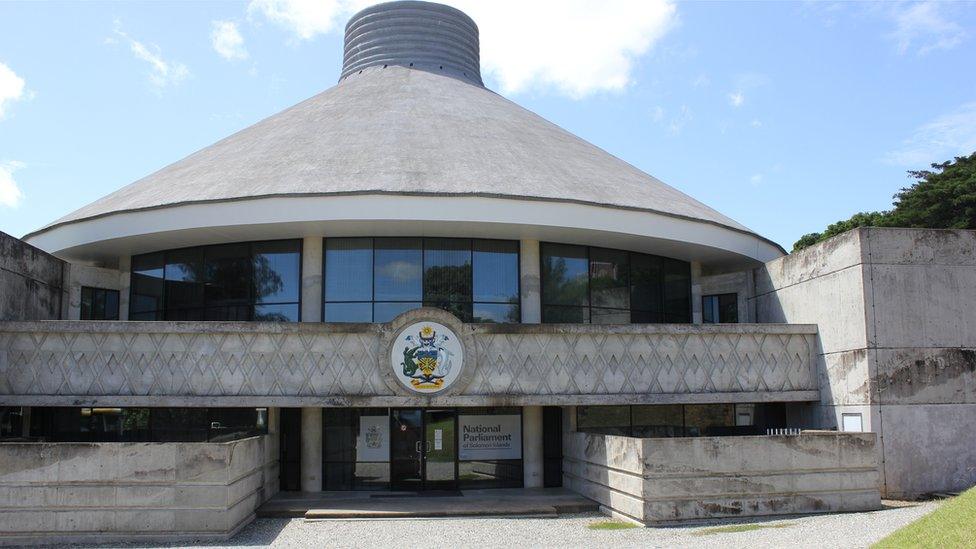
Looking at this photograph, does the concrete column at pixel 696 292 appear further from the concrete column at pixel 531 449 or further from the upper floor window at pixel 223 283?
the upper floor window at pixel 223 283

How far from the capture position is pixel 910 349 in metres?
21.2

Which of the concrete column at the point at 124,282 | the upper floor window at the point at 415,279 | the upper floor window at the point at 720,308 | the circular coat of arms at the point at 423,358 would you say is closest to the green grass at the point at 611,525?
the circular coat of arms at the point at 423,358

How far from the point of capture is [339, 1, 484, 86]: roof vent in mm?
37219

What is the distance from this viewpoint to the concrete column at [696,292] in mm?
27906

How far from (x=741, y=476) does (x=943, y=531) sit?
5.91 meters

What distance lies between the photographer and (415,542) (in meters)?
16.7

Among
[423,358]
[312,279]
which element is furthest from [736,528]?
[312,279]

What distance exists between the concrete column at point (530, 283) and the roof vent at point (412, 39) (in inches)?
A: 568

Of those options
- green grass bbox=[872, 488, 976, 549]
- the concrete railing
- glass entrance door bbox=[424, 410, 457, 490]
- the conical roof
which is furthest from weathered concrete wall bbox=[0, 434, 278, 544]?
green grass bbox=[872, 488, 976, 549]

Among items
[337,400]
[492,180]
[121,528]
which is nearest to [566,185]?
[492,180]

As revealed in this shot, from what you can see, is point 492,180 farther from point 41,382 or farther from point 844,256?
point 41,382

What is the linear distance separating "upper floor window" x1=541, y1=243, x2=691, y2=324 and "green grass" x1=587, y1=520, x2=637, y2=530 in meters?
7.58

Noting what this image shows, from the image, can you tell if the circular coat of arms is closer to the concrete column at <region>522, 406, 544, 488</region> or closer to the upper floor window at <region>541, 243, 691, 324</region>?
the concrete column at <region>522, 406, 544, 488</region>

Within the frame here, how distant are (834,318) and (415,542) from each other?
12736mm
